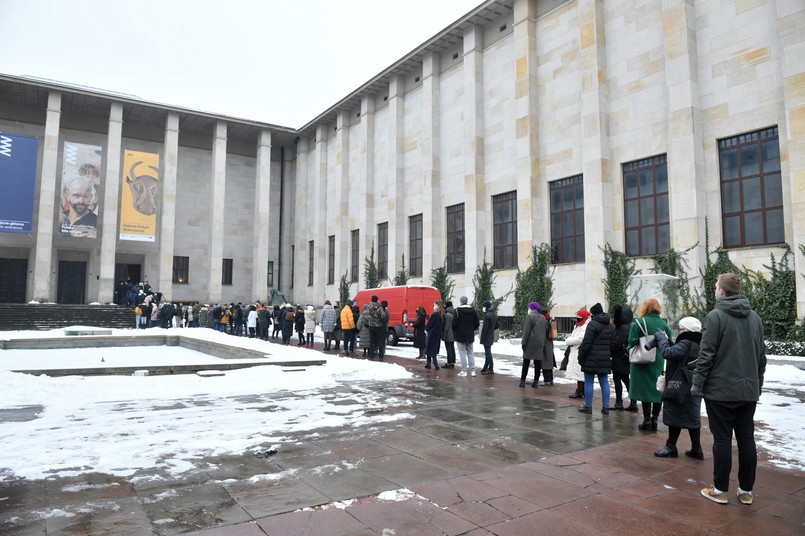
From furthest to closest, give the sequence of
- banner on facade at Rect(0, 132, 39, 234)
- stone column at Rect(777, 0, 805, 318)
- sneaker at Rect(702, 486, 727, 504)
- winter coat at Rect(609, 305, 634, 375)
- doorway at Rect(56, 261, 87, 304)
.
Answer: doorway at Rect(56, 261, 87, 304) < banner on facade at Rect(0, 132, 39, 234) < stone column at Rect(777, 0, 805, 318) < winter coat at Rect(609, 305, 634, 375) < sneaker at Rect(702, 486, 727, 504)

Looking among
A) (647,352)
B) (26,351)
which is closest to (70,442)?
(647,352)

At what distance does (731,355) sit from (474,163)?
895 inches

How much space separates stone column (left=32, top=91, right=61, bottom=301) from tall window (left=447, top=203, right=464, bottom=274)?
24628mm

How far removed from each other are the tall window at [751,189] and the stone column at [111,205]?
112 feet

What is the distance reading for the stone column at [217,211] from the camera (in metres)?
37.8

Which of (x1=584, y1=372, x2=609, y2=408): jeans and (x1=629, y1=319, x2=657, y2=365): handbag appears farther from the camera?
(x1=584, y1=372, x2=609, y2=408): jeans

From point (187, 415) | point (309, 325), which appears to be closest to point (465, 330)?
point (187, 415)

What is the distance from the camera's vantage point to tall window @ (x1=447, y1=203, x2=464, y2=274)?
27.8m

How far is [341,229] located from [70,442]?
3140 centimetres

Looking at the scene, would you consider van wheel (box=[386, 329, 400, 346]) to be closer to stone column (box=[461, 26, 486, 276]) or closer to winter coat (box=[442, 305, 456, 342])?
winter coat (box=[442, 305, 456, 342])

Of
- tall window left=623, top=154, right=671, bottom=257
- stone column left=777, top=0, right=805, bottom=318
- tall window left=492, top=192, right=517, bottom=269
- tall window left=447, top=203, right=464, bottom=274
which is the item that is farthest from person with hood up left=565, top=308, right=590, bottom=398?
tall window left=447, top=203, right=464, bottom=274

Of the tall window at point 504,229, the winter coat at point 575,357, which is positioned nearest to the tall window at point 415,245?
the tall window at point 504,229

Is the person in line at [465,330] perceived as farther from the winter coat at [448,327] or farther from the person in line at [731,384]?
the person in line at [731,384]

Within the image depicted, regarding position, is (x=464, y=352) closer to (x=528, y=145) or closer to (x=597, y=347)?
(x=597, y=347)
